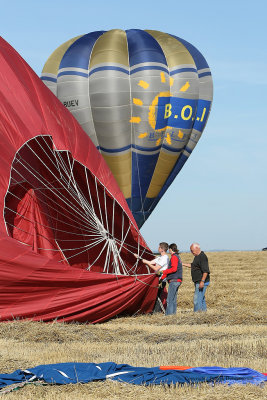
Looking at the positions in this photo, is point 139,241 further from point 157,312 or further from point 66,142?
point 66,142

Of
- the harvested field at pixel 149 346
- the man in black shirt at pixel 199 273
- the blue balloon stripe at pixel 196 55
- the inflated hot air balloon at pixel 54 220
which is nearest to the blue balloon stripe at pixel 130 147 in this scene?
the blue balloon stripe at pixel 196 55

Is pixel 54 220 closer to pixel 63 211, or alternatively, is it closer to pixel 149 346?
pixel 63 211

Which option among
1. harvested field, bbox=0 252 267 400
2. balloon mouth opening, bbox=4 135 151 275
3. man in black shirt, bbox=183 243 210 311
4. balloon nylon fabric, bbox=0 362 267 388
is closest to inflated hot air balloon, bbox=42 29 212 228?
balloon mouth opening, bbox=4 135 151 275

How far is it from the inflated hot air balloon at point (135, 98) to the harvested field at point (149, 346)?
912cm

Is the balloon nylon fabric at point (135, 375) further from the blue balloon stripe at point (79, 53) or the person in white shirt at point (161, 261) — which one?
the blue balloon stripe at point (79, 53)

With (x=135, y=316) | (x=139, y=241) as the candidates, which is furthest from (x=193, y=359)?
(x=139, y=241)

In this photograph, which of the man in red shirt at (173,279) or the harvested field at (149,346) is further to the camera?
the man in red shirt at (173,279)

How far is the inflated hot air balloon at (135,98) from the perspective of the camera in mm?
22391

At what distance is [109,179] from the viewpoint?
1341 centimetres

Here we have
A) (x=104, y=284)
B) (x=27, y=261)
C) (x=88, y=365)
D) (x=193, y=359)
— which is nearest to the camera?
(x=88, y=365)

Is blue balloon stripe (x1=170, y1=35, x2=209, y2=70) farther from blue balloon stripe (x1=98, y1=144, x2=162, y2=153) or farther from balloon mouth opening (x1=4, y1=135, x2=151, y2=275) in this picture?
balloon mouth opening (x1=4, y1=135, x2=151, y2=275)

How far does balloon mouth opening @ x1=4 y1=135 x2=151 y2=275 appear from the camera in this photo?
1304 centimetres

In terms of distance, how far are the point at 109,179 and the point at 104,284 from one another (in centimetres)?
238

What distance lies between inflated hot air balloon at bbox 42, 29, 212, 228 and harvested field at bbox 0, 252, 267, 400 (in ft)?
29.9
